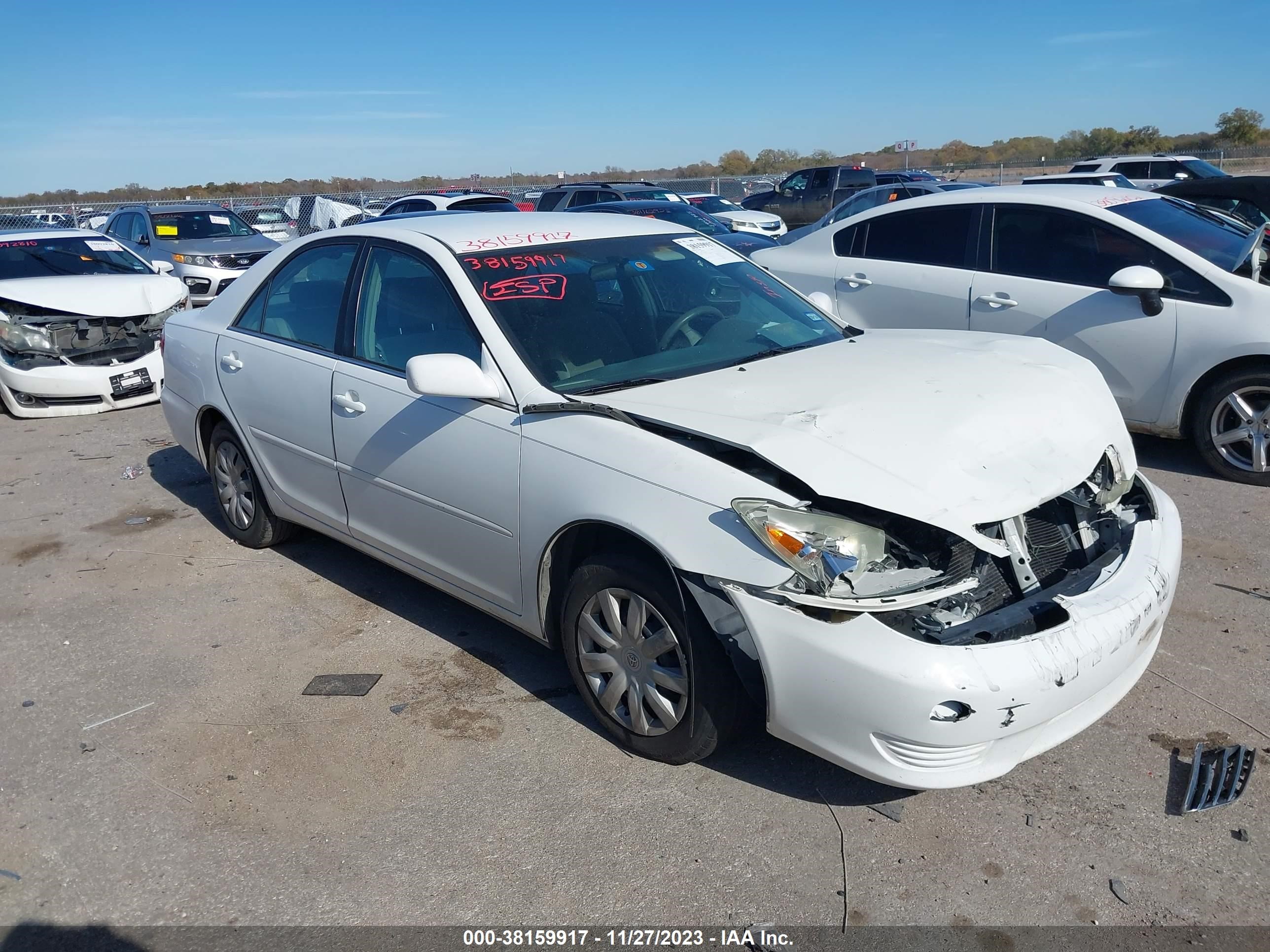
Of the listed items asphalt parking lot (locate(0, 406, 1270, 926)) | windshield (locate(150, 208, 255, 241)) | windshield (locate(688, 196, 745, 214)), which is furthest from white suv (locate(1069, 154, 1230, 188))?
asphalt parking lot (locate(0, 406, 1270, 926))

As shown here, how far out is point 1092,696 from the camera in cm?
300

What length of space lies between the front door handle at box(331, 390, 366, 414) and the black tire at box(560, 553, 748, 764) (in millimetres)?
1332

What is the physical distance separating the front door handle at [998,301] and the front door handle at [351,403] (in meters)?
4.21

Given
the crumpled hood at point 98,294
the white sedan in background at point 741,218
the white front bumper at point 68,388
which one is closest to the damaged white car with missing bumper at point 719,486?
the white front bumper at point 68,388

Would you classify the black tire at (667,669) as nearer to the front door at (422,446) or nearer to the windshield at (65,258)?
the front door at (422,446)

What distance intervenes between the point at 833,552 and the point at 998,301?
4.34 m

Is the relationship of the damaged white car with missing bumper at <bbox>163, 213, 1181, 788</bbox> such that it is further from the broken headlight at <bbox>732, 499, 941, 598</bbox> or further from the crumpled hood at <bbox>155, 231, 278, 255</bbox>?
the crumpled hood at <bbox>155, 231, 278, 255</bbox>

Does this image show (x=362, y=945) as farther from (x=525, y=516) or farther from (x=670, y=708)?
(x=525, y=516)

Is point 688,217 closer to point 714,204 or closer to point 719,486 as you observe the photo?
point 714,204

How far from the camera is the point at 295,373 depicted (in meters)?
4.65

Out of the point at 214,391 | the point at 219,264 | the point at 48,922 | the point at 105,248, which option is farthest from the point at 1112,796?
the point at 219,264

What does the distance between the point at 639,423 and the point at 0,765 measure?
2.57m

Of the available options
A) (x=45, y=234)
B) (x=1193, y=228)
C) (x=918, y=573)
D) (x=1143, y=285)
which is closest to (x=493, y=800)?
(x=918, y=573)

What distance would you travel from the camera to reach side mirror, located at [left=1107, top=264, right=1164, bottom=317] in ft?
18.8
